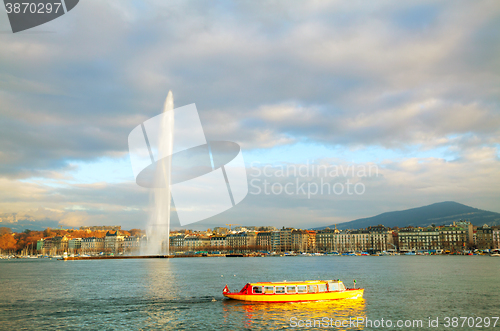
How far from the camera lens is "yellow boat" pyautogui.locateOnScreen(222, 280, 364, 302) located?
34.6 m

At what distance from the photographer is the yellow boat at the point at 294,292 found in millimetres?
34594

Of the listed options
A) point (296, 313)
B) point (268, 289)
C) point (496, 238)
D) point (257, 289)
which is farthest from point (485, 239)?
point (296, 313)

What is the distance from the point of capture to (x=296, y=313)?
30953 millimetres

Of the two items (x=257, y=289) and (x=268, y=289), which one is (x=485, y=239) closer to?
(x=268, y=289)

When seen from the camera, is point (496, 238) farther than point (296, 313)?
Yes

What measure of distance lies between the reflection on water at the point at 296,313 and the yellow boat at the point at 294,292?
41 cm

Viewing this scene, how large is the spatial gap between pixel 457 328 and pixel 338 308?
8767mm

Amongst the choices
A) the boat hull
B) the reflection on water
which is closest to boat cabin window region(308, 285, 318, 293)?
the boat hull

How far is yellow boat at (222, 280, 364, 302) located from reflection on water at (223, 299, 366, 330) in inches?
16.0

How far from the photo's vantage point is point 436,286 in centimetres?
4744

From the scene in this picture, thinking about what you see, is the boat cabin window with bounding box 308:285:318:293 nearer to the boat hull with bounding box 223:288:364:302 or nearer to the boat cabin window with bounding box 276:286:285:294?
the boat hull with bounding box 223:288:364:302

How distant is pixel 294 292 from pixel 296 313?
395 cm

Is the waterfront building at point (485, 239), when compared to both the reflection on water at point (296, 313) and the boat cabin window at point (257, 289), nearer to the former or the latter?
the reflection on water at point (296, 313)

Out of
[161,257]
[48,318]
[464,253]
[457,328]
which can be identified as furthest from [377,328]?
[464,253]
